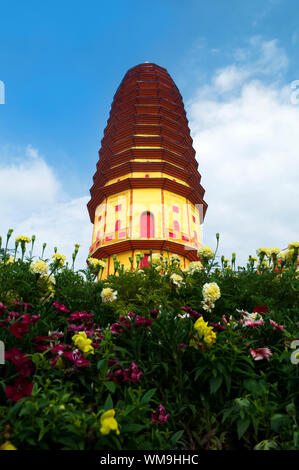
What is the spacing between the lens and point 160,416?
6.74 feet

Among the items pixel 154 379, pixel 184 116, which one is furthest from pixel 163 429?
pixel 184 116

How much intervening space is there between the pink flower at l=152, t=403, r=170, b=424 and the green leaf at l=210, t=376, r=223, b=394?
341 millimetres

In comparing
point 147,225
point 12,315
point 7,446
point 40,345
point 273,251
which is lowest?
point 7,446

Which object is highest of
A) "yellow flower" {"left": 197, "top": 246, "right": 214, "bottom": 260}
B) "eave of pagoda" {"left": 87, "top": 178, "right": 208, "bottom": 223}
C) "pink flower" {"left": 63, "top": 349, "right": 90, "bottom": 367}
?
"eave of pagoda" {"left": 87, "top": 178, "right": 208, "bottom": 223}

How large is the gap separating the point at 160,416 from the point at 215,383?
43 centimetres

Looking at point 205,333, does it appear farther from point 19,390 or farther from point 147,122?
point 147,122

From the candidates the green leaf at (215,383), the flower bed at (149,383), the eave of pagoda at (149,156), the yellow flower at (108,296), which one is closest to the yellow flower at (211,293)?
the flower bed at (149,383)

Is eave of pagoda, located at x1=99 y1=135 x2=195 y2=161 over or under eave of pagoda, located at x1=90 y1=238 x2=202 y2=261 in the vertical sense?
over

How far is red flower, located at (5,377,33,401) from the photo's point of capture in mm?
1876

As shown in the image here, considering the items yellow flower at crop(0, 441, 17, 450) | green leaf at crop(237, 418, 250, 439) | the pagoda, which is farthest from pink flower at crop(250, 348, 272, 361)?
the pagoda

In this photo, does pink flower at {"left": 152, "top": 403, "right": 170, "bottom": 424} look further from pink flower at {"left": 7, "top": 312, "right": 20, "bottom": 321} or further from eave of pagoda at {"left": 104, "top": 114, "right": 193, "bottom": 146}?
eave of pagoda at {"left": 104, "top": 114, "right": 193, "bottom": 146}

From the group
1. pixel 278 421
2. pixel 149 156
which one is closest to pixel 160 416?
pixel 278 421

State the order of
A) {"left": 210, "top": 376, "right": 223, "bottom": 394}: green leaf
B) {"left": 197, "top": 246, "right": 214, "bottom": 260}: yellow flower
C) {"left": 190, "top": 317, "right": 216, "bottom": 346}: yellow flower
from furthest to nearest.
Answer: {"left": 197, "top": 246, "right": 214, "bottom": 260}: yellow flower, {"left": 190, "top": 317, "right": 216, "bottom": 346}: yellow flower, {"left": 210, "top": 376, "right": 223, "bottom": 394}: green leaf
